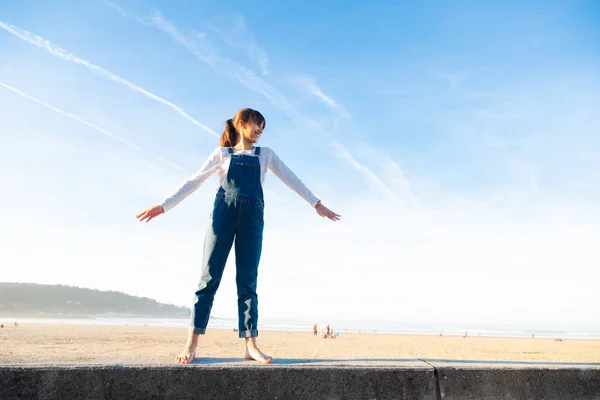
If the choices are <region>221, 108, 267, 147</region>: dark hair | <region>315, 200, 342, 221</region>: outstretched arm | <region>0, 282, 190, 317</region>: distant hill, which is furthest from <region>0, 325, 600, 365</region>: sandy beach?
<region>0, 282, 190, 317</region>: distant hill

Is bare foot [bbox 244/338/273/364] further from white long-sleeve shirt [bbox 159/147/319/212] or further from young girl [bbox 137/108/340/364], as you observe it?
white long-sleeve shirt [bbox 159/147/319/212]

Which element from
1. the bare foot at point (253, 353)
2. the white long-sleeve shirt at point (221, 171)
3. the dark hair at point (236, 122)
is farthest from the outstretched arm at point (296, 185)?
the bare foot at point (253, 353)

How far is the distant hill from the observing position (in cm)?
11770

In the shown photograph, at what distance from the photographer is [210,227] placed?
365 cm

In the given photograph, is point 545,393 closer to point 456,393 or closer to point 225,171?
point 456,393

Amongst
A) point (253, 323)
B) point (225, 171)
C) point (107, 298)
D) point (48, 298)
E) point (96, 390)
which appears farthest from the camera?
point (107, 298)

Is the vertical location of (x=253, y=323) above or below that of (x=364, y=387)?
above

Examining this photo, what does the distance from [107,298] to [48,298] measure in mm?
A: 16025

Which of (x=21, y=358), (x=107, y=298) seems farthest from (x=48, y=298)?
(x=21, y=358)

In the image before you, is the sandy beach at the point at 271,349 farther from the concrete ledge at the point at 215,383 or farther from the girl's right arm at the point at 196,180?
the concrete ledge at the point at 215,383

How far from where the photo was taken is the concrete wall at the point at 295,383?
258cm

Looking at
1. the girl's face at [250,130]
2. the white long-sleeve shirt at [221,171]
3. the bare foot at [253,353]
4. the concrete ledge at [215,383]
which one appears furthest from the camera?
the girl's face at [250,130]

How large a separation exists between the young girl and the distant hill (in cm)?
12437

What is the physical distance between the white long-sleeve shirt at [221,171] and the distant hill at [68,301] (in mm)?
124196
